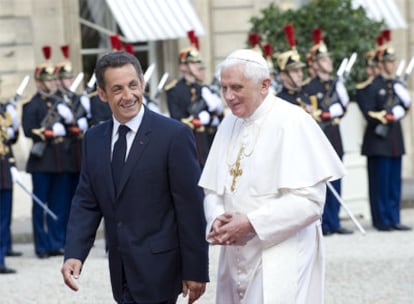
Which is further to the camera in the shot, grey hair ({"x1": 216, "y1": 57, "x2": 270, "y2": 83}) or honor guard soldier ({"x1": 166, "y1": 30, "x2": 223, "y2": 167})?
honor guard soldier ({"x1": 166, "y1": 30, "x2": 223, "y2": 167})

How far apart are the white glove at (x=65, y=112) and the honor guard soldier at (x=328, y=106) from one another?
7.53ft

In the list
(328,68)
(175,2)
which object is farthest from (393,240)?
(175,2)

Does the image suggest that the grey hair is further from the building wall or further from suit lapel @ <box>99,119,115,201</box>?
the building wall

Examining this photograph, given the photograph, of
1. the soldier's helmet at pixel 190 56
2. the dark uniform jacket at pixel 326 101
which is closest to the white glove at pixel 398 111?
the dark uniform jacket at pixel 326 101

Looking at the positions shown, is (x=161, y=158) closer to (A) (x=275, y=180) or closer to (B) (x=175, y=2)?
(A) (x=275, y=180)

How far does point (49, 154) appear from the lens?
484 inches

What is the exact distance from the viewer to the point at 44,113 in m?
12.3

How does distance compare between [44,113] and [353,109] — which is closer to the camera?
[44,113]

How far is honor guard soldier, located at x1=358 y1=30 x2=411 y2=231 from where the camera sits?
12.9 meters

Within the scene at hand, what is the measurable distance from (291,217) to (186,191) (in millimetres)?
478

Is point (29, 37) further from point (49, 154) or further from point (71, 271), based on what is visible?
point (71, 271)

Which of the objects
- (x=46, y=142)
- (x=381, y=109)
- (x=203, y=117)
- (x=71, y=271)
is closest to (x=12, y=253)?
(x=46, y=142)

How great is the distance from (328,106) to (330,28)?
2.98 meters

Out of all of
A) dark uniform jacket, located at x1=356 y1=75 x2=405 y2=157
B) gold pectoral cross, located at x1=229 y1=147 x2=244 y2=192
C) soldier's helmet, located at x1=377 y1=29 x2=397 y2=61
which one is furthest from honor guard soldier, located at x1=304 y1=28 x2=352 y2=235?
gold pectoral cross, located at x1=229 y1=147 x2=244 y2=192
